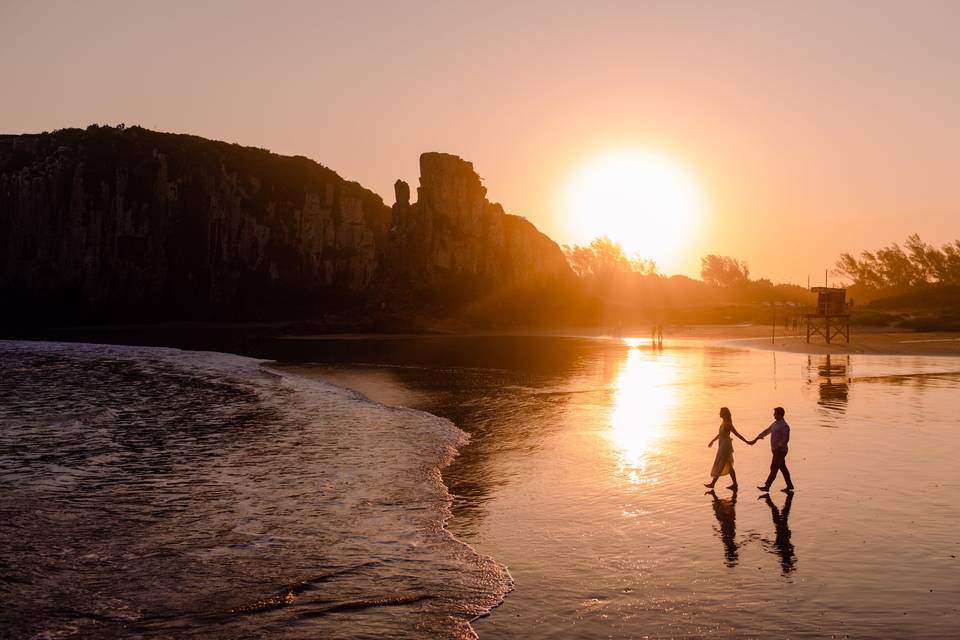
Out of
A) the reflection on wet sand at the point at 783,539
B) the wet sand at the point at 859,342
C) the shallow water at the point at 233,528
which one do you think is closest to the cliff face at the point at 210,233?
the wet sand at the point at 859,342

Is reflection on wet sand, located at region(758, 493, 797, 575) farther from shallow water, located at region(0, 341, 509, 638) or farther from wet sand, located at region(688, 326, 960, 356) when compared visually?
wet sand, located at region(688, 326, 960, 356)

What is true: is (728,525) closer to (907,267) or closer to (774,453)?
(774,453)

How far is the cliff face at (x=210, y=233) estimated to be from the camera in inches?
5059

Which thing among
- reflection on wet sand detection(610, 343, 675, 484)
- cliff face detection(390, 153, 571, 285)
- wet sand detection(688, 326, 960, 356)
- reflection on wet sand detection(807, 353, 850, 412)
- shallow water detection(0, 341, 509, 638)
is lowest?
shallow water detection(0, 341, 509, 638)

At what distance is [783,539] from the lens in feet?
45.9

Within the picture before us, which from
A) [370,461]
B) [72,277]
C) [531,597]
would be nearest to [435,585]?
[531,597]

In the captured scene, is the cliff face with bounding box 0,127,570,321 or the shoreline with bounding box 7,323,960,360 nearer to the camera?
the shoreline with bounding box 7,323,960,360

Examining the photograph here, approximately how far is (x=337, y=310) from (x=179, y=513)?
449 feet

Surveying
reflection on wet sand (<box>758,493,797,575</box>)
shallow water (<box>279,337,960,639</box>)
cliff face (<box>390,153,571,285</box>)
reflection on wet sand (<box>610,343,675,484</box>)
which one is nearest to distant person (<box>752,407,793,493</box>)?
shallow water (<box>279,337,960,639</box>)

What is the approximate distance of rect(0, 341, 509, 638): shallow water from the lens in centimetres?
1092

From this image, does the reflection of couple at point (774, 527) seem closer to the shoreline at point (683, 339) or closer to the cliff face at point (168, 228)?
the shoreline at point (683, 339)

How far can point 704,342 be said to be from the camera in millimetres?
82438

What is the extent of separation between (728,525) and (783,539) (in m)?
1.19

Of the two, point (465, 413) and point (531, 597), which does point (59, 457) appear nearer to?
point (465, 413)
